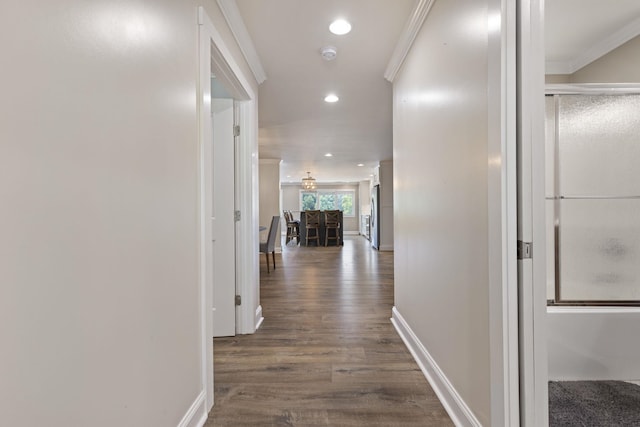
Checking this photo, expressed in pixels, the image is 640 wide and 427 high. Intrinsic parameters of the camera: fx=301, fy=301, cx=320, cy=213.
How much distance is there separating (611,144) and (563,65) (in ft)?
3.27

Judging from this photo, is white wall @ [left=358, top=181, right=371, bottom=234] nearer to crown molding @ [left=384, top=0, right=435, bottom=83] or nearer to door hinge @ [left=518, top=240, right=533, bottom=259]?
crown molding @ [left=384, top=0, right=435, bottom=83]

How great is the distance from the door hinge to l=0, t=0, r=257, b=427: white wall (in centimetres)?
125

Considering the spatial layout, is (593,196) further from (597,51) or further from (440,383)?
(440,383)

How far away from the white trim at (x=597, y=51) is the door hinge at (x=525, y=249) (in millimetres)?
2104

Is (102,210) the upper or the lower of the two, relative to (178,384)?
upper

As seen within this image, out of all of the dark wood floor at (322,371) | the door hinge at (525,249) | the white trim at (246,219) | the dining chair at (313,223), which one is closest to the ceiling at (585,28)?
the door hinge at (525,249)

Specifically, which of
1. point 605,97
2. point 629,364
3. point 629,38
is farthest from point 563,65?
point 629,364

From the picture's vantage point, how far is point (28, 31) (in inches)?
24.3

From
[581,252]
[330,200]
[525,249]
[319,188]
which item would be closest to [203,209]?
[525,249]

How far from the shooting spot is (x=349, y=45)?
7.39ft

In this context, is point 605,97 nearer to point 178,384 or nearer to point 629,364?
point 629,364

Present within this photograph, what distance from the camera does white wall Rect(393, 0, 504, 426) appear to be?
1168mm

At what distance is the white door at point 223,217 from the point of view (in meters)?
2.35

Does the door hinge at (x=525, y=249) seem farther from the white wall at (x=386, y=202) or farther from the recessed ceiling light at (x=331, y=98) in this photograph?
the white wall at (x=386, y=202)
